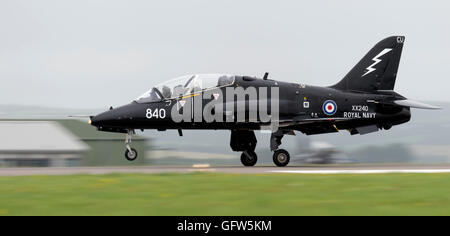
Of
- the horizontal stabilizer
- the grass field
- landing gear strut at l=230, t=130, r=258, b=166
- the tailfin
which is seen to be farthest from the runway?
the tailfin

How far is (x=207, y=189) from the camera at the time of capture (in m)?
14.5

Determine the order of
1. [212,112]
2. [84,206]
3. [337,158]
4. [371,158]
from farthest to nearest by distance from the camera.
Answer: [371,158], [337,158], [212,112], [84,206]

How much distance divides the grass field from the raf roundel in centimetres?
856

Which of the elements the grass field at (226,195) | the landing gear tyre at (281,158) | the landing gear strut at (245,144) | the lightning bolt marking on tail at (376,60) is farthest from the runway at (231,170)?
the lightning bolt marking on tail at (376,60)

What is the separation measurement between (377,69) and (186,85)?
26.4 ft

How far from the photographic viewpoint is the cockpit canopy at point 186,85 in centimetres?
2477

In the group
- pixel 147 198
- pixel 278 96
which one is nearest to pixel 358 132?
pixel 278 96

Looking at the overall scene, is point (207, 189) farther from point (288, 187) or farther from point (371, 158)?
point (371, 158)

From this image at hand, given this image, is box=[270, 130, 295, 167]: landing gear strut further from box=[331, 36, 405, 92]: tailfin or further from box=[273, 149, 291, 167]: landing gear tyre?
box=[331, 36, 405, 92]: tailfin

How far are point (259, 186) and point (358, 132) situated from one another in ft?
42.0

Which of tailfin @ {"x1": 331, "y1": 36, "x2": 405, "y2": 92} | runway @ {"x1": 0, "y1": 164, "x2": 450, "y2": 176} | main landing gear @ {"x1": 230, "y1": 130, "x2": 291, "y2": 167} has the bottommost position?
runway @ {"x1": 0, "y1": 164, "x2": 450, "y2": 176}

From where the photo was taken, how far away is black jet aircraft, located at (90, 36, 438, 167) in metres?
24.8

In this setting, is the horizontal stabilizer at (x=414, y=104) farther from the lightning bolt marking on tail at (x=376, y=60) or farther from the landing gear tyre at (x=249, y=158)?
the landing gear tyre at (x=249, y=158)
